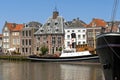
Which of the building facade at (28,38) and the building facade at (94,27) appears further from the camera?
the building facade at (28,38)

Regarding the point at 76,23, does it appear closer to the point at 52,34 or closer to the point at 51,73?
the point at 52,34

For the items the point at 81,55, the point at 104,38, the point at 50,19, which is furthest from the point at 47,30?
the point at 104,38

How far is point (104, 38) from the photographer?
22547 mm

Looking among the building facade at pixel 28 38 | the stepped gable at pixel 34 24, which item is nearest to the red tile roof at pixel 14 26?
the building facade at pixel 28 38

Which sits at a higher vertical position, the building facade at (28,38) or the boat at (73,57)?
the building facade at (28,38)

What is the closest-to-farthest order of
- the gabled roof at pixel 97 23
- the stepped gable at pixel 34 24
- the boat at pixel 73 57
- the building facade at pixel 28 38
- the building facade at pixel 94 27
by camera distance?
the boat at pixel 73 57
the building facade at pixel 94 27
the gabled roof at pixel 97 23
the building facade at pixel 28 38
the stepped gable at pixel 34 24

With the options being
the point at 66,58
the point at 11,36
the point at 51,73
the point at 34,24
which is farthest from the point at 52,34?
the point at 51,73

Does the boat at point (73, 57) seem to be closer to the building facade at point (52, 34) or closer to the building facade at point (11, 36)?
the building facade at point (52, 34)

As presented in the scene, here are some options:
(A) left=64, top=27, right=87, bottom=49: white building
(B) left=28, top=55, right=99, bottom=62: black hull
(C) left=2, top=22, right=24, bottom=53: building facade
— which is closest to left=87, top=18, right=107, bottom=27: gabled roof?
(A) left=64, top=27, right=87, bottom=49: white building

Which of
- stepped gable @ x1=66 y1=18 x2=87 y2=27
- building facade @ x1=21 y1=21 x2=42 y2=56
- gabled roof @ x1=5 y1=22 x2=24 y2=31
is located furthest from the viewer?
gabled roof @ x1=5 y1=22 x2=24 y2=31

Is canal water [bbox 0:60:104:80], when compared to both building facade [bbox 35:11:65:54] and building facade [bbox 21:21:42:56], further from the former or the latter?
building facade [bbox 21:21:42:56]

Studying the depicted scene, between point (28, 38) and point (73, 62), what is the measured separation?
40.3 m

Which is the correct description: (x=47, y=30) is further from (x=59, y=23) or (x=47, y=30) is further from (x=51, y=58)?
(x=51, y=58)

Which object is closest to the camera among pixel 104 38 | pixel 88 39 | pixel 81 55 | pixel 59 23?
pixel 104 38
